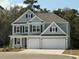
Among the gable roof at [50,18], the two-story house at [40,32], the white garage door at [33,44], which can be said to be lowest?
the white garage door at [33,44]

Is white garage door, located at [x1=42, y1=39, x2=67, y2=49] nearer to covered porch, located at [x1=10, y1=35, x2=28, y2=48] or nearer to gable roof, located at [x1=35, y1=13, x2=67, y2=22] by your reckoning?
covered porch, located at [x1=10, y1=35, x2=28, y2=48]

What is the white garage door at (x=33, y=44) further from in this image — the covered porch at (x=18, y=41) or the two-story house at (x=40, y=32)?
the covered porch at (x=18, y=41)

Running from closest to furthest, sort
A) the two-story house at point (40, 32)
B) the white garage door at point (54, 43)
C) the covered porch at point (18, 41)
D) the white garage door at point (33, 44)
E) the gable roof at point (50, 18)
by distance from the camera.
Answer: the white garage door at point (54, 43), the two-story house at point (40, 32), the white garage door at point (33, 44), the covered porch at point (18, 41), the gable roof at point (50, 18)

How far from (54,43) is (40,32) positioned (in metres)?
5.14

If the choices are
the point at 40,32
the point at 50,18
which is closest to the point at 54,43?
the point at 40,32

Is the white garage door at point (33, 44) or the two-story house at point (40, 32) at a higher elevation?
the two-story house at point (40, 32)

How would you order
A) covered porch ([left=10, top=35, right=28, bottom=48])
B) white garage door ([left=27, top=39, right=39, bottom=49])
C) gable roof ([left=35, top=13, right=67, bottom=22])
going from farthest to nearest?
gable roof ([left=35, top=13, right=67, bottom=22])
covered porch ([left=10, top=35, right=28, bottom=48])
white garage door ([left=27, top=39, right=39, bottom=49])

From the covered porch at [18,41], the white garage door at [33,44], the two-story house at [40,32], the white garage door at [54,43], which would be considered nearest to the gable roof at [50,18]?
the two-story house at [40,32]

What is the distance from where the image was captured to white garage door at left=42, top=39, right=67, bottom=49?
6469cm

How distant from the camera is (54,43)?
65.0m

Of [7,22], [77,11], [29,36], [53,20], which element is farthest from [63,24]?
[77,11]

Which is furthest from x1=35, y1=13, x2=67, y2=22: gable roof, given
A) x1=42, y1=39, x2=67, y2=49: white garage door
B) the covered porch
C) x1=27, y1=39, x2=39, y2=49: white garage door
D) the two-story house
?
the covered porch

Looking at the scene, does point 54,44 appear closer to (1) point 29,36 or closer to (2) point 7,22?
(1) point 29,36

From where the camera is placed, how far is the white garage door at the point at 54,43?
64.7 metres
